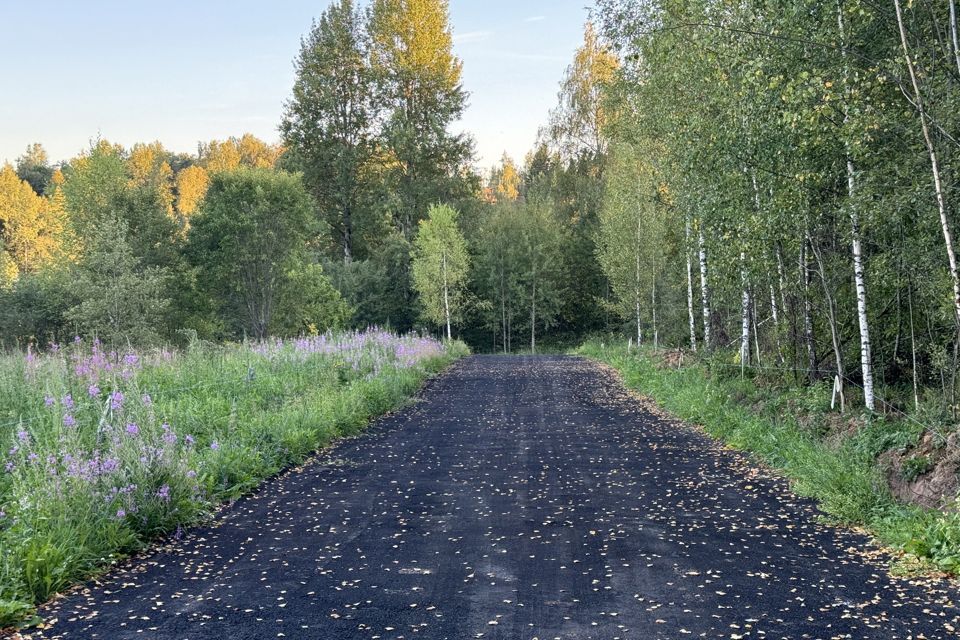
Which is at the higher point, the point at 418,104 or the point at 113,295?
the point at 418,104

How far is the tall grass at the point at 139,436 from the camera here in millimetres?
5262

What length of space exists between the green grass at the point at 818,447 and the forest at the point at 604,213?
783mm

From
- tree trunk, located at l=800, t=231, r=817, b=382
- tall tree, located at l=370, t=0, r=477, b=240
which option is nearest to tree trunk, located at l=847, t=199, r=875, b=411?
tree trunk, located at l=800, t=231, r=817, b=382

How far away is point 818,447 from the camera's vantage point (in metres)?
8.41

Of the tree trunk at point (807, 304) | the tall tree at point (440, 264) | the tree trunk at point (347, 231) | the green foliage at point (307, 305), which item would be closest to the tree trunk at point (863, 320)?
the tree trunk at point (807, 304)

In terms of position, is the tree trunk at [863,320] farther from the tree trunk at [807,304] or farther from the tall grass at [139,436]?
the tall grass at [139,436]

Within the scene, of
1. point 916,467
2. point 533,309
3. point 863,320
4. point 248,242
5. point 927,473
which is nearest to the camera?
point 927,473

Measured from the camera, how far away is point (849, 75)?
8516mm

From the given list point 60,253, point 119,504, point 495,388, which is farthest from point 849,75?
point 60,253

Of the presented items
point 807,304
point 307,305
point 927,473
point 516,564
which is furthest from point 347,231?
point 516,564

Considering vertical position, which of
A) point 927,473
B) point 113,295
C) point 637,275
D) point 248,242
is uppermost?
point 248,242

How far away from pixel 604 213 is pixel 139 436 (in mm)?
28561

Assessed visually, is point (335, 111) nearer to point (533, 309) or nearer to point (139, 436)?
point (533, 309)

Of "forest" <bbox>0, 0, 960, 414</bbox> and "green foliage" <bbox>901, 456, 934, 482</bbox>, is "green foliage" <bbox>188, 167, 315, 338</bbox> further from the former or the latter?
"green foliage" <bbox>901, 456, 934, 482</bbox>
